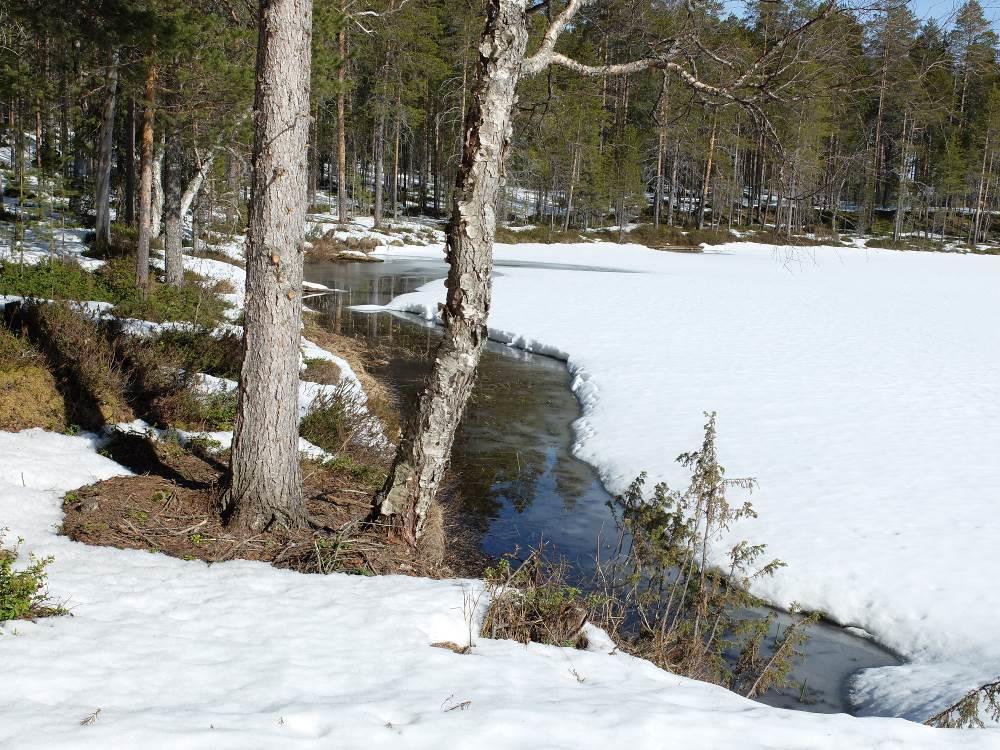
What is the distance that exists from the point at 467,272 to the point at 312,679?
2739 millimetres

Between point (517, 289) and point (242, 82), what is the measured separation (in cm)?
1352

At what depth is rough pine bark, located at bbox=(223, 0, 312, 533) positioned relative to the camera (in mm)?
5344

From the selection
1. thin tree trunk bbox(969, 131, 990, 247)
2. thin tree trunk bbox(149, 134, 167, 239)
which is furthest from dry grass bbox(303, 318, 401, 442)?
thin tree trunk bbox(969, 131, 990, 247)

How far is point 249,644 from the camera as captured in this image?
A: 4.17 m

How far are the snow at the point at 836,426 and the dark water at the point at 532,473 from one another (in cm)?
26

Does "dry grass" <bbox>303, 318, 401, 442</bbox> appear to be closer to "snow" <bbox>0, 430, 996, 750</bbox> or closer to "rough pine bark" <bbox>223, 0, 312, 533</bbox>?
"rough pine bark" <bbox>223, 0, 312, 533</bbox>

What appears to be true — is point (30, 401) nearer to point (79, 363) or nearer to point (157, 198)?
point (79, 363)

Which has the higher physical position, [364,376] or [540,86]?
[540,86]

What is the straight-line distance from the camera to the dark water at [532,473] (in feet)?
20.1

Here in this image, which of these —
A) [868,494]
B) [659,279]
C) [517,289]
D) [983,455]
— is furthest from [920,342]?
[659,279]

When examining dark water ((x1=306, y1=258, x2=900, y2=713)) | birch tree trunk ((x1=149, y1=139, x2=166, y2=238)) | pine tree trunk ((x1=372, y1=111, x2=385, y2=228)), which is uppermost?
pine tree trunk ((x1=372, y1=111, x2=385, y2=228))

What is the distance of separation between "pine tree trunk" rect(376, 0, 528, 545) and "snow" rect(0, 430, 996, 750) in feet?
2.78

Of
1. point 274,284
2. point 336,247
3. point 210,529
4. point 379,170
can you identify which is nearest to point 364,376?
point 210,529

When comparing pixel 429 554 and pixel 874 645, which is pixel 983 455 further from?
pixel 429 554
